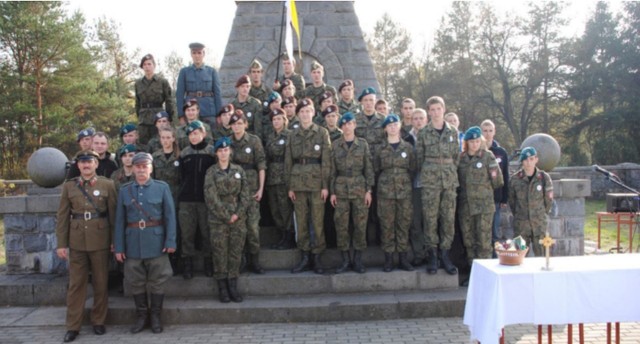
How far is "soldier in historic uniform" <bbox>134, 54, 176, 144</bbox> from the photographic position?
7520 millimetres

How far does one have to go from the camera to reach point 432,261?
591 cm

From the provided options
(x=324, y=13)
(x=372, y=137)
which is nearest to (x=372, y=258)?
(x=372, y=137)

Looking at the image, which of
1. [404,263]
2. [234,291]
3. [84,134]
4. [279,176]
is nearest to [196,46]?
[84,134]

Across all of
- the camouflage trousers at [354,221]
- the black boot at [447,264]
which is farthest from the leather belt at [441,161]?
the black boot at [447,264]

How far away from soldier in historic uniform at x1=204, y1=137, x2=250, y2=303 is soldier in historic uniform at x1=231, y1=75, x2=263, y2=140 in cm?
152

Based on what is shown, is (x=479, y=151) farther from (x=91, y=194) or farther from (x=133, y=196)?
Result: (x=91, y=194)

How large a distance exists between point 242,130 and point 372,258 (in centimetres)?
217

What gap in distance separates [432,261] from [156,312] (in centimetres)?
299

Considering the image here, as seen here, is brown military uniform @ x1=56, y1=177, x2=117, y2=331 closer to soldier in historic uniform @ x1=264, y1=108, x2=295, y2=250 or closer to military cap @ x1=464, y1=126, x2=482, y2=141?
soldier in historic uniform @ x1=264, y1=108, x2=295, y2=250

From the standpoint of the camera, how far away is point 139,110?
25.2ft

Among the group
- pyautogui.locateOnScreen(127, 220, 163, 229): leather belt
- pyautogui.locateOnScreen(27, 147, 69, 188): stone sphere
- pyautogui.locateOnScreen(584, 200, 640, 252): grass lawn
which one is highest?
pyautogui.locateOnScreen(27, 147, 69, 188): stone sphere

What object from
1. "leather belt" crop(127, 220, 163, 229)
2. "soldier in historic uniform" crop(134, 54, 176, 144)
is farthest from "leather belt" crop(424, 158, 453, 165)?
"soldier in historic uniform" crop(134, 54, 176, 144)

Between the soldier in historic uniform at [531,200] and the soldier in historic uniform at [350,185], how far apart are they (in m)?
1.77

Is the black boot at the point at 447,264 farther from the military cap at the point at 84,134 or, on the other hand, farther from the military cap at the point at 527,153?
the military cap at the point at 84,134
